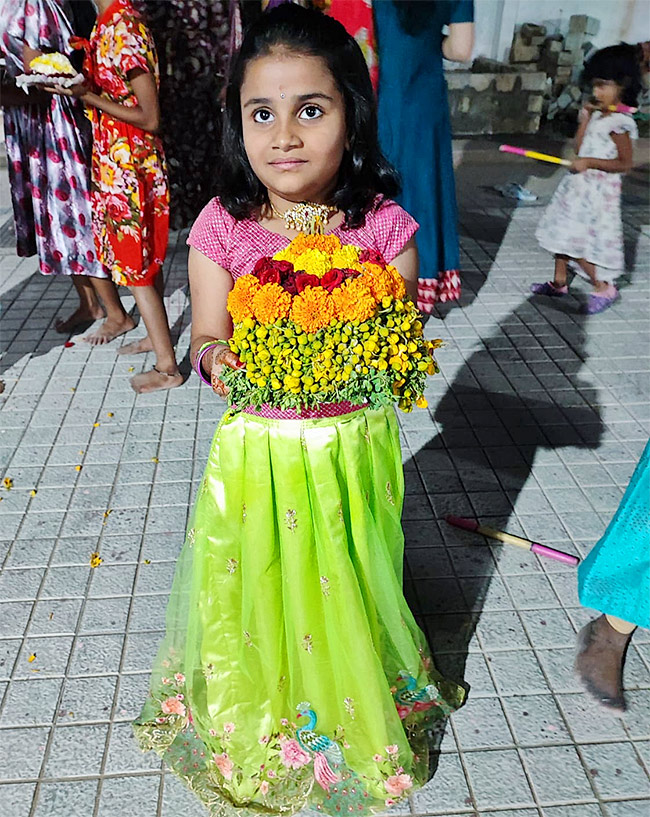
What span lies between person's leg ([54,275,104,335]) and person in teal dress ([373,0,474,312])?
2222 mm

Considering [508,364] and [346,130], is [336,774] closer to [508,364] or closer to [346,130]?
[346,130]

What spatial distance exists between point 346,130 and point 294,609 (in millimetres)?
1202

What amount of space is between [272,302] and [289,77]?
0.53m

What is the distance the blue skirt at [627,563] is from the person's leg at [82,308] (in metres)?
3.77

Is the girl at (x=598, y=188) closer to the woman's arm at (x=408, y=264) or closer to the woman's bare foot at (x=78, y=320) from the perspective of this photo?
the woman's bare foot at (x=78, y=320)

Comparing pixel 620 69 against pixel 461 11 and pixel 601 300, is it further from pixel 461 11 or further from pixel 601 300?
pixel 601 300

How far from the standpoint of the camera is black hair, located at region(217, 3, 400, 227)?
1531mm

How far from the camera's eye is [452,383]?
160 inches

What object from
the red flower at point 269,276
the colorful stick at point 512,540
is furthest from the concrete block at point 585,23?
the red flower at point 269,276

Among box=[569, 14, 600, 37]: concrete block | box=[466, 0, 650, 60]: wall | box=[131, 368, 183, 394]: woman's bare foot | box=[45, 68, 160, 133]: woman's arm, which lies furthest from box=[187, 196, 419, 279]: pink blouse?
box=[569, 14, 600, 37]: concrete block

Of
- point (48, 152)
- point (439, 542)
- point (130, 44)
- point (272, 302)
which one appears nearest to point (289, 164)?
point (272, 302)

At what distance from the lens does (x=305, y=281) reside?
1411 millimetres

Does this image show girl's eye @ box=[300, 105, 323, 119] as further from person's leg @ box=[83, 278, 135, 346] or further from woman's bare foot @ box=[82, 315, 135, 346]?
woman's bare foot @ box=[82, 315, 135, 346]

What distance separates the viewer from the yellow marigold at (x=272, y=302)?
139 cm
